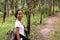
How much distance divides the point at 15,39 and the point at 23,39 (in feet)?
0.75

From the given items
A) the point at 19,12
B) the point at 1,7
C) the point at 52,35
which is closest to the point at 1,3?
the point at 1,7

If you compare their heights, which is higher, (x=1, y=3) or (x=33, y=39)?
(x=1, y=3)

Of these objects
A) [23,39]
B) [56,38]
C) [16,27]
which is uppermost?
[16,27]

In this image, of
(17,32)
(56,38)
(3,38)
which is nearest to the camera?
(17,32)

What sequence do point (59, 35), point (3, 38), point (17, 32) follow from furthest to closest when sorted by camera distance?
point (59, 35) → point (3, 38) → point (17, 32)

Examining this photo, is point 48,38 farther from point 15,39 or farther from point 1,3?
point 1,3

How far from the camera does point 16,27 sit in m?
5.04

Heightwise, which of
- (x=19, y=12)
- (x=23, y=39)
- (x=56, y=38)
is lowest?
(x=56, y=38)

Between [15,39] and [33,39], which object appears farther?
[33,39]

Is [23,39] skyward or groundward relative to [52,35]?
skyward

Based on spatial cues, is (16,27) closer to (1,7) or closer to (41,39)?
(41,39)

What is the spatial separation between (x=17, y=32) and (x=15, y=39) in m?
0.19

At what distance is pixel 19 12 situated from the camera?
5.11 m

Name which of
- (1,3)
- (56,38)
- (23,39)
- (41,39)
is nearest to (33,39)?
(41,39)
